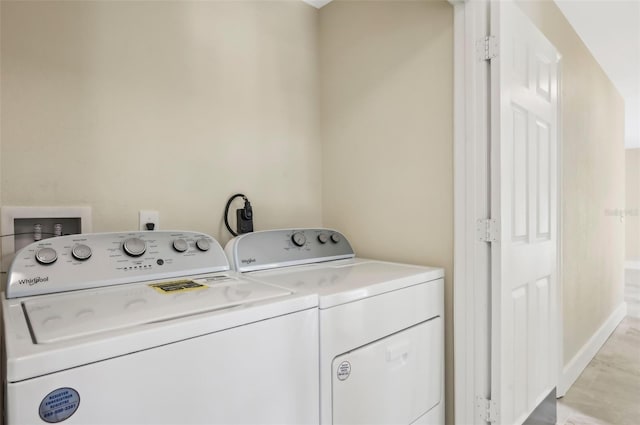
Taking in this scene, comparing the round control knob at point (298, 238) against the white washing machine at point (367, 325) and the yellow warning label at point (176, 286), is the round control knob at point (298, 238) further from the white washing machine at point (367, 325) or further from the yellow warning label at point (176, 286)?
the yellow warning label at point (176, 286)

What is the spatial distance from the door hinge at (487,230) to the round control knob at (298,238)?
71 cm

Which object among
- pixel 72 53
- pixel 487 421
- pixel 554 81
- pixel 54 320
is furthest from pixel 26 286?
pixel 554 81

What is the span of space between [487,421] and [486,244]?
67cm

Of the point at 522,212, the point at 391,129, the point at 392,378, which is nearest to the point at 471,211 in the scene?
the point at 522,212

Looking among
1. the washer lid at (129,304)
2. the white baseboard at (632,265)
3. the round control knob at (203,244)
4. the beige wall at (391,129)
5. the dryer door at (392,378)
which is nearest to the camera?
the washer lid at (129,304)

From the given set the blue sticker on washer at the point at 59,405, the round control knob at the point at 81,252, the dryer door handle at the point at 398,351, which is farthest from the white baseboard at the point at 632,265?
the blue sticker on washer at the point at 59,405

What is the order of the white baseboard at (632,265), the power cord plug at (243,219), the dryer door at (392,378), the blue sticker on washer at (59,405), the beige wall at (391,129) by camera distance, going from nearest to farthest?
the blue sticker on washer at (59,405)
the dryer door at (392,378)
the beige wall at (391,129)
the power cord plug at (243,219)
the white baseboard at (632,265)

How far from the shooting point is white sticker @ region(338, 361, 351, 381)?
103 cm

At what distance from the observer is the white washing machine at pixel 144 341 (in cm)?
60

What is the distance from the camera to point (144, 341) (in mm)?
678

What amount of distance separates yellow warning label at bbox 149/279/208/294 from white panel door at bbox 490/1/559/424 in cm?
105

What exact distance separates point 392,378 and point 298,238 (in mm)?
676

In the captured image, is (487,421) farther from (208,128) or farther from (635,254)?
(635,254)

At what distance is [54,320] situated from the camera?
0.74 m
